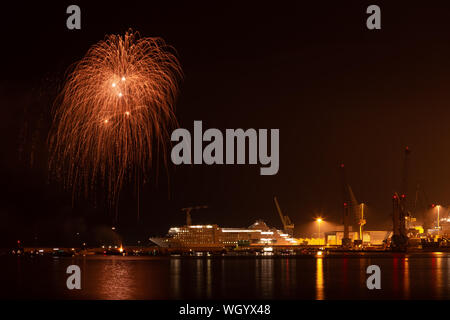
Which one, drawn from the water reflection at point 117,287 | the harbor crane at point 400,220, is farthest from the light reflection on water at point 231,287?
the harbor crane at point 400,220

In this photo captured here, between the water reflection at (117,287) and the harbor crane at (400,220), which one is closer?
the water reflection at (117,287)

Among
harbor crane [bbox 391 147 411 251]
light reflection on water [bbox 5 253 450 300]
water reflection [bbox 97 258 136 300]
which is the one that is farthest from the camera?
harbor crane [bbox 391 147 411 251]

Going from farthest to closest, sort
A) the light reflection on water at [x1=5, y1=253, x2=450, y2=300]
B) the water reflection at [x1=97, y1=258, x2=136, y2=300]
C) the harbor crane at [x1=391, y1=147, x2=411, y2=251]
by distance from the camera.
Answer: the harbor crane at [x1=391, y1=147, x2=411, y2=251] → the light reflection on water at [x1=5, y1=253, x2=450, y2=300] → the water reflection at [x1=97, y1=258, x2=136, y2=300]

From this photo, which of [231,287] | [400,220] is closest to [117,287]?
[231,287]

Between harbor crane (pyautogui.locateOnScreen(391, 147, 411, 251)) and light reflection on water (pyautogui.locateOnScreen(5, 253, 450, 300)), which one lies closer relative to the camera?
light reflection on water (pyautogui.locateOnScreen(5, 253, 450, 300))

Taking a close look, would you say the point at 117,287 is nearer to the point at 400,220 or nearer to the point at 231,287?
the point at 231,287

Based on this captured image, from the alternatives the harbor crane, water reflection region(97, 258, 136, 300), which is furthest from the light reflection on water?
the harbor crane

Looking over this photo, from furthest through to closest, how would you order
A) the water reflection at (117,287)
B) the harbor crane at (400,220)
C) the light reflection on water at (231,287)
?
the harbor crane at (400,220), the light reflection on water at (231,287), the water reflection at (117,287)

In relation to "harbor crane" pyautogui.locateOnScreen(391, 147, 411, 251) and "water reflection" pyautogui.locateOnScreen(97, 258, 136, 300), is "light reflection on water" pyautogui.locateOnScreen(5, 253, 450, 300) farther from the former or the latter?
"harbor crane" pyautogui.locateOnScreen(391, 147, 411, 251)

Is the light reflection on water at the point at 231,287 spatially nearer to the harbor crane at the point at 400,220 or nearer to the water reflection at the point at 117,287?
the water reflection at the point at 117,287

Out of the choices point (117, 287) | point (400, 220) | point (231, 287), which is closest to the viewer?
point (117, 287)
